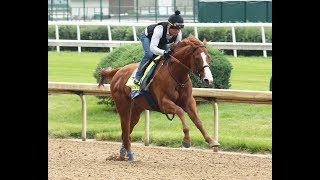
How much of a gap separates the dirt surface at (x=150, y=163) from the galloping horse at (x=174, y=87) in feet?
0.96

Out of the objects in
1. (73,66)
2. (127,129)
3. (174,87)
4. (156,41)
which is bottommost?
(127,129)

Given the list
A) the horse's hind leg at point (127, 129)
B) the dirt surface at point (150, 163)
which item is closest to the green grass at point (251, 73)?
the dirt surface at point (150, 163)

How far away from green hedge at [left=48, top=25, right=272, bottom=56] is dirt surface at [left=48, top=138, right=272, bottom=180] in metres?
9.27

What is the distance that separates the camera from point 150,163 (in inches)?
358

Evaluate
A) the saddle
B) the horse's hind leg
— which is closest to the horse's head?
the saddle

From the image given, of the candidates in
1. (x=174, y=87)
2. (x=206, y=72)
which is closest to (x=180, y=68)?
(x=174, y=87)

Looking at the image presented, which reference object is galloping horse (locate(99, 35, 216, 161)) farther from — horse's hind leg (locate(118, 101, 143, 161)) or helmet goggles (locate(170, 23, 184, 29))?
helmet goggles (locate(170, 23, 184, 29))

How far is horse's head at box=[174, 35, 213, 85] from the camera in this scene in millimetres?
8315

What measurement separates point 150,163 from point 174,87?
2.63 feet

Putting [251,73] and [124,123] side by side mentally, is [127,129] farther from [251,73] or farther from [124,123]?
[251,73]
